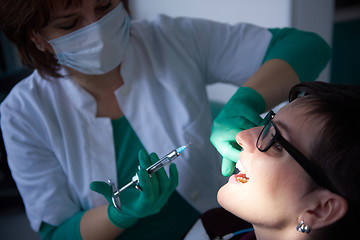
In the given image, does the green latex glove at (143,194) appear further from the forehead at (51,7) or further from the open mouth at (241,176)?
the forehead at (51,7)

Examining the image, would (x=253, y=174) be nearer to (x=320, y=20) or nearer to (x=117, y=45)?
(x=117, y=45)

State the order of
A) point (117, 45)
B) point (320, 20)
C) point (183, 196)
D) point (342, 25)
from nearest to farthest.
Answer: point (117, 45) → point (183, 196) → point (320, 20) → point (342, 25)

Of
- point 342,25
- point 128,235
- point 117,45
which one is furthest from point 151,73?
point 342,25

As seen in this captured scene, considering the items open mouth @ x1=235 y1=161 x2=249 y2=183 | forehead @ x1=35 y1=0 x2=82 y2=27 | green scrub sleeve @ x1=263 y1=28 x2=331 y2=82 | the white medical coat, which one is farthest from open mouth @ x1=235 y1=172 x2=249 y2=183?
forehead @ x1=35 y1=0 x2=82 y2=27

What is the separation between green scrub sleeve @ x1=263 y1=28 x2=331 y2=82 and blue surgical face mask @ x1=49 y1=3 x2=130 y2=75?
0.55 meters

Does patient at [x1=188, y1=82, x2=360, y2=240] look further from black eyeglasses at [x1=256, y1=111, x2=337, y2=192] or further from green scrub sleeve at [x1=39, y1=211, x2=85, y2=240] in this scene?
green scrub sleeve at [x1=39, y1=211, x2=85, y2=240]

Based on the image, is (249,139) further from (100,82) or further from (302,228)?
(100,82)

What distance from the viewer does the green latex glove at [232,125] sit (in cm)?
86

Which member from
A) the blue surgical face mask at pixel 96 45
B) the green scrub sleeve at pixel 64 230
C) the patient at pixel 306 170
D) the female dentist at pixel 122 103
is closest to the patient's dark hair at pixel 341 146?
the patient at pixel 306 170

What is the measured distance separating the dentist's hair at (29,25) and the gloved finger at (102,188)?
47 centimetres

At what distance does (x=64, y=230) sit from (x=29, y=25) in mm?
680

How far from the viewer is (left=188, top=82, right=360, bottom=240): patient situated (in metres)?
0.60

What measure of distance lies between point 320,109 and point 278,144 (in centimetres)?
12

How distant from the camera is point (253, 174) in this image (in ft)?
2.33
